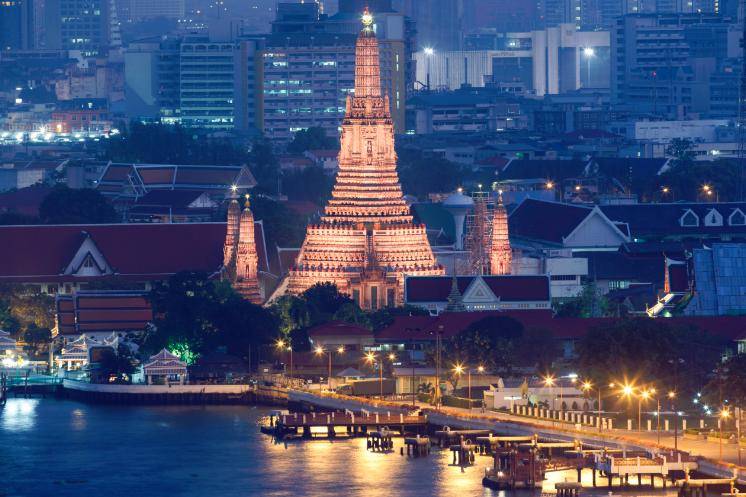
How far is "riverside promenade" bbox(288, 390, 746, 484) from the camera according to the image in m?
89.4

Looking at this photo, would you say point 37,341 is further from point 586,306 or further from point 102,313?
point 586,306

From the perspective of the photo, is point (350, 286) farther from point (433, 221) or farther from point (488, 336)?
point (433, 221)

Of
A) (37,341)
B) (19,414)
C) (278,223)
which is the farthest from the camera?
(278,223)

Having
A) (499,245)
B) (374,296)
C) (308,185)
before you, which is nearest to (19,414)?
(374,296)

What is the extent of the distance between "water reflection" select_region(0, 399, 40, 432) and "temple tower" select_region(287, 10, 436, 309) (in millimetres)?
14840

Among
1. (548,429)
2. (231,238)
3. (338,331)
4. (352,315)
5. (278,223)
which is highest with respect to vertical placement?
(278,223)

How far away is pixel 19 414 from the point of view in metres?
106

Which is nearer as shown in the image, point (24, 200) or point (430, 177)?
point (24, 200)

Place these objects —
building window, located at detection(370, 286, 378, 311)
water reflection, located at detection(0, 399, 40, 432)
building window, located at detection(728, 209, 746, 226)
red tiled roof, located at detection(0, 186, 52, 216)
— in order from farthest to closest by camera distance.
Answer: red tiled roof, located at detection(0, 186, 52, 216)
building window, located at detection(728, 209, 746, 226)
building window, located at detection(370, 286, 378, 311)
water reflection, located at detection(0, 399, 40, 432)

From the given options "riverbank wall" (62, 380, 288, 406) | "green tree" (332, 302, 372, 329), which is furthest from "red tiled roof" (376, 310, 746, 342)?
"riverbank wall" (62, 380, 288, 406)

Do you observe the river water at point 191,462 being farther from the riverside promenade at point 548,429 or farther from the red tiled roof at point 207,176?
the red tiled roof at point 207,176

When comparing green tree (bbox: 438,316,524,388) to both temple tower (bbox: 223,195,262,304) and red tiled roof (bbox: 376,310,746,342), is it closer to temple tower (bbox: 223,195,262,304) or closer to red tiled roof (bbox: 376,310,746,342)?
red tiled roof (bbox: 376,310,746,342)

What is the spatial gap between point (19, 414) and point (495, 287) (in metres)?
19.5

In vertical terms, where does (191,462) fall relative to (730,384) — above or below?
below
